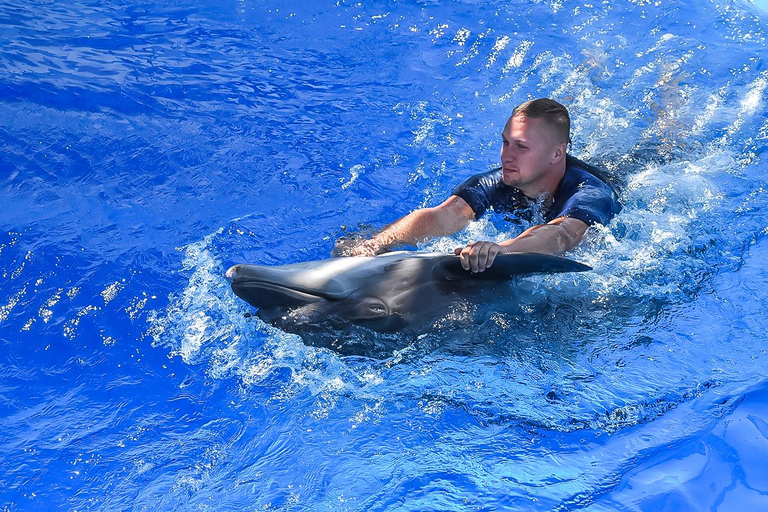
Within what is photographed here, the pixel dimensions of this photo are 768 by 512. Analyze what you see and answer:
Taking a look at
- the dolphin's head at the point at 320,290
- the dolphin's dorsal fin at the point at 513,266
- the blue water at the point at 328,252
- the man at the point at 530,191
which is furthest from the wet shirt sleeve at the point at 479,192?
the dolphin's head at the point at 320,290

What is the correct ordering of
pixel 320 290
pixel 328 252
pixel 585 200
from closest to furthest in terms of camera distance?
1. pixel 320 290
2. pixel 585 200
3. pixel 328 252

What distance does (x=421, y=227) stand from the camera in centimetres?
509

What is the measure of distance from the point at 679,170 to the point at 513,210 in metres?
1.64

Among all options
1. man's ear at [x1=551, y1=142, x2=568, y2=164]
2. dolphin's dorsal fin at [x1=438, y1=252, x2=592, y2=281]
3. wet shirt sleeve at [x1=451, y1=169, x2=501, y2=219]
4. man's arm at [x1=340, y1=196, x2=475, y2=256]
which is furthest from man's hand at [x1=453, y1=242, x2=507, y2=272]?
man's ear at [x1=551, y1=142, x2=568, y2=164]

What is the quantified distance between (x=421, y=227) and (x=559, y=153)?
1.20 meters

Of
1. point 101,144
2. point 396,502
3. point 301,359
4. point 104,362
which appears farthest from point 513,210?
point 101,144

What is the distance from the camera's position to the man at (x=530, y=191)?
4.93 meters

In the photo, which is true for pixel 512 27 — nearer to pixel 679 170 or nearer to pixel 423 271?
pixel 679 170

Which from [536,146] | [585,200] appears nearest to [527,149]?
[536,146]

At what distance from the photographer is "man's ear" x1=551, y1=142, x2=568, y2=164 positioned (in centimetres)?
530

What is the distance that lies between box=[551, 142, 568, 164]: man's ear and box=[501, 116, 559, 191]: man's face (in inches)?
0.7

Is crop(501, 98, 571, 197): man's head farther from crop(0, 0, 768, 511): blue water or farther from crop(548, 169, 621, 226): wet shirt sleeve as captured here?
crop(0, 0, 768, 511): blue water

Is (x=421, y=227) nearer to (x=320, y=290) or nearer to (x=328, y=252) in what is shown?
(x=328, y=252)

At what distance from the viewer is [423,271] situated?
3.87 meters
